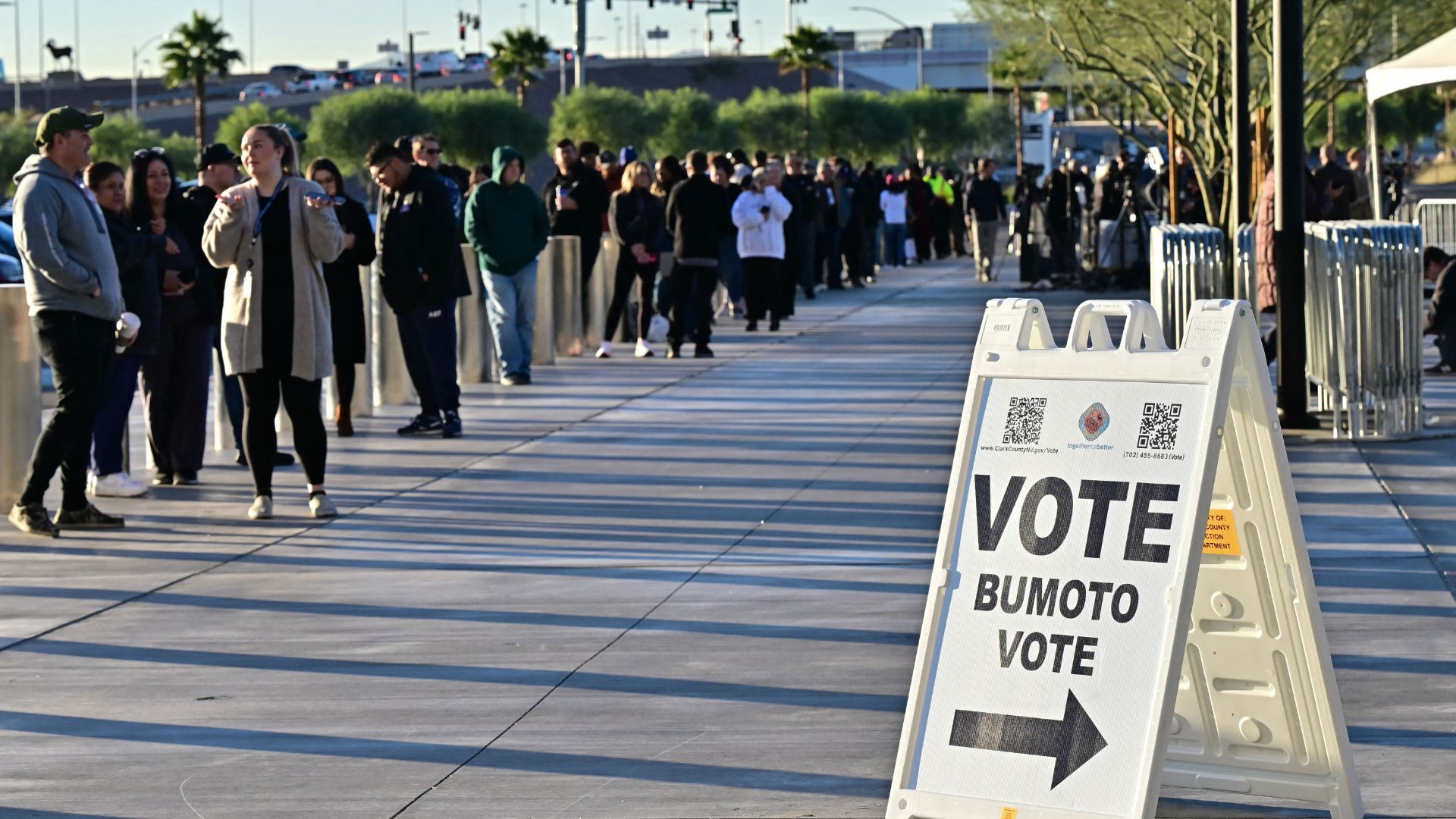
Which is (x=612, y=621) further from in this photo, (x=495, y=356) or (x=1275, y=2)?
(x=495, y=356)

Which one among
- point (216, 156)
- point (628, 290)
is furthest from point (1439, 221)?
point (216, 156)

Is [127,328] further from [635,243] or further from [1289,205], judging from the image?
[635,243]

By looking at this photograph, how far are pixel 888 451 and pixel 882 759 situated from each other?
6.88 metres

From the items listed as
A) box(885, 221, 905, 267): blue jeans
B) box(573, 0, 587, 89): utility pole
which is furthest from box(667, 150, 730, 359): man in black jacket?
box(573, 0, 587, 89): utility pole

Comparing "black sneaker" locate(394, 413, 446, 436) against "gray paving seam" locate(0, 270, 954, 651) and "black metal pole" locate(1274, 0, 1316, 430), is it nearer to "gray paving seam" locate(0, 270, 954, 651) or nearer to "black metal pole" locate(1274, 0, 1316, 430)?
"gray paving seam" locate(0, 270, 954, 651)

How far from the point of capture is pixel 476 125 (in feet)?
325

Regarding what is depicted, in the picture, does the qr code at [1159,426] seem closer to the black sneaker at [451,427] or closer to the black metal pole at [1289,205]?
the black metal pole at [1289,205]

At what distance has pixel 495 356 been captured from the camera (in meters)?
18.9

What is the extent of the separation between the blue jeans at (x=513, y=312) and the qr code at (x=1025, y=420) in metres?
11.8

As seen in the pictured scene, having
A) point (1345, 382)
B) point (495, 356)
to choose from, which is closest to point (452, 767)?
point (1345, 382)

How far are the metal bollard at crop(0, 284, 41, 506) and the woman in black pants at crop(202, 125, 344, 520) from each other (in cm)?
120

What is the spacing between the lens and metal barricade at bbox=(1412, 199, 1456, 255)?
Result: 27.3m

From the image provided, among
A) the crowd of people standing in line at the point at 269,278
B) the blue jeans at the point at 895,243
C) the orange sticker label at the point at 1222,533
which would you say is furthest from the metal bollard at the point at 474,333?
the blue jeans at the point at 895,243

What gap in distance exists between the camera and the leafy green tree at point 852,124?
354 ft
